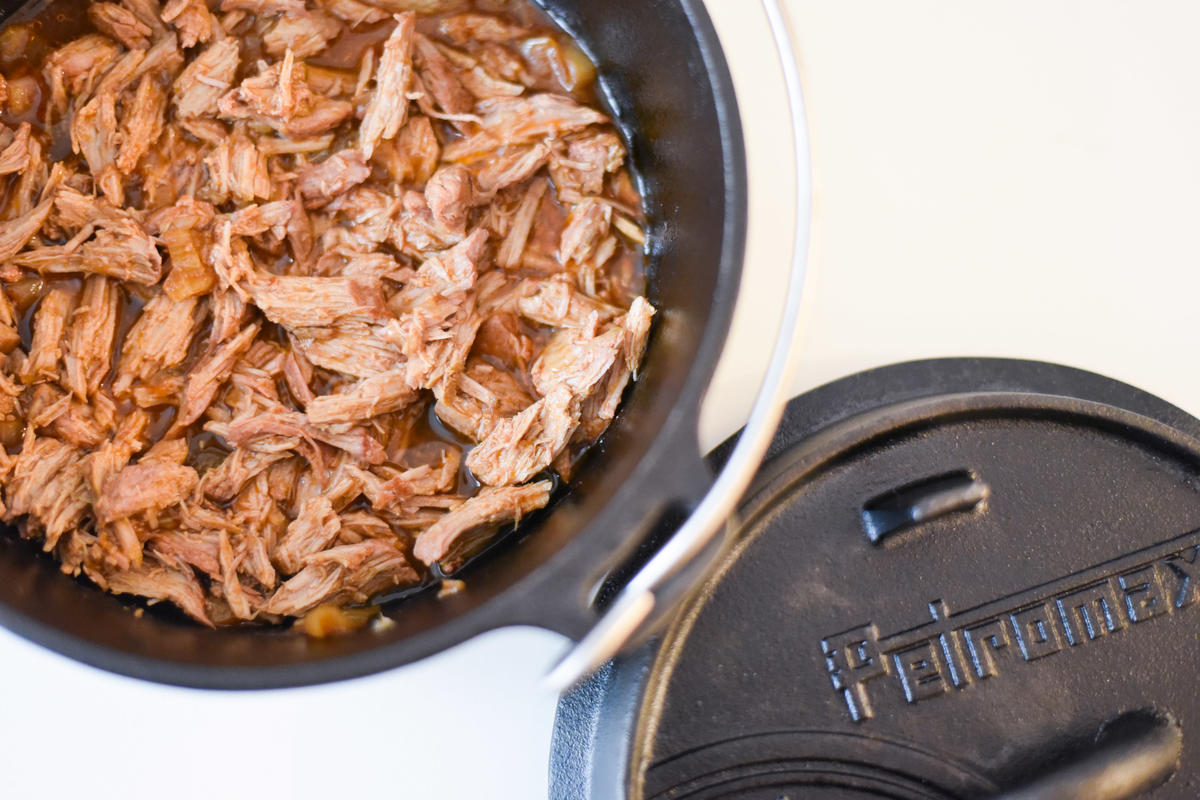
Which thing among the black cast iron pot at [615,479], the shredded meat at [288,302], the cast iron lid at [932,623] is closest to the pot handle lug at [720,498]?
the black cast iron pot at [615,479]

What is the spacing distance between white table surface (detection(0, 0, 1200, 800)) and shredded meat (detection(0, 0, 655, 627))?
0.23 m

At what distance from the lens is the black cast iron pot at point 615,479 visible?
102 cm

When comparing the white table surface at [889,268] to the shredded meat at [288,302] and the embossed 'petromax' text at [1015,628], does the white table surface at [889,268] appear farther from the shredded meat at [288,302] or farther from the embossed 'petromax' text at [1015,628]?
the embossed 'petromax' text at [1015,628]

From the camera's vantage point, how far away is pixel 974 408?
4.29ft

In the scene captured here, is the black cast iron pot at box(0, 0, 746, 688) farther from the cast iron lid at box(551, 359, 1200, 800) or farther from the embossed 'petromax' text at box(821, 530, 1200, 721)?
the embossed 'petromax' text at box(821, 530, 1200, 721)

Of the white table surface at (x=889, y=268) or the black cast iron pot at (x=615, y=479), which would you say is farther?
the white table surface at (x=889, y=268)

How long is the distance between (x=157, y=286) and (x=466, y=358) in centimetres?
45

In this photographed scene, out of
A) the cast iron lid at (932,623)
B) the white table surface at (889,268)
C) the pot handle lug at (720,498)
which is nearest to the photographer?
the pot handle lug at (720,498)

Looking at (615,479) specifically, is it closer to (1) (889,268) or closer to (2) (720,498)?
(2) (720,498)

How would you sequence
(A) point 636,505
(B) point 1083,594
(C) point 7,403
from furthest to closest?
(B) point 1083,594
(C) point 7,403
(A) point 636,505

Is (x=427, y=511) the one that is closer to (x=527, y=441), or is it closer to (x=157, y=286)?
(x=527, y=441)

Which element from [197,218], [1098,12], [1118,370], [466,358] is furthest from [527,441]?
[1098,12]

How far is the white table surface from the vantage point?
53.4 inches

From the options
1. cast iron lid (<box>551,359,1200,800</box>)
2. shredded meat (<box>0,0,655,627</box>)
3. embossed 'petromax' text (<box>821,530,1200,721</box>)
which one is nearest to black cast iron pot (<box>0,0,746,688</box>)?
shredded meat (<box>0,0,655,627</box>)
